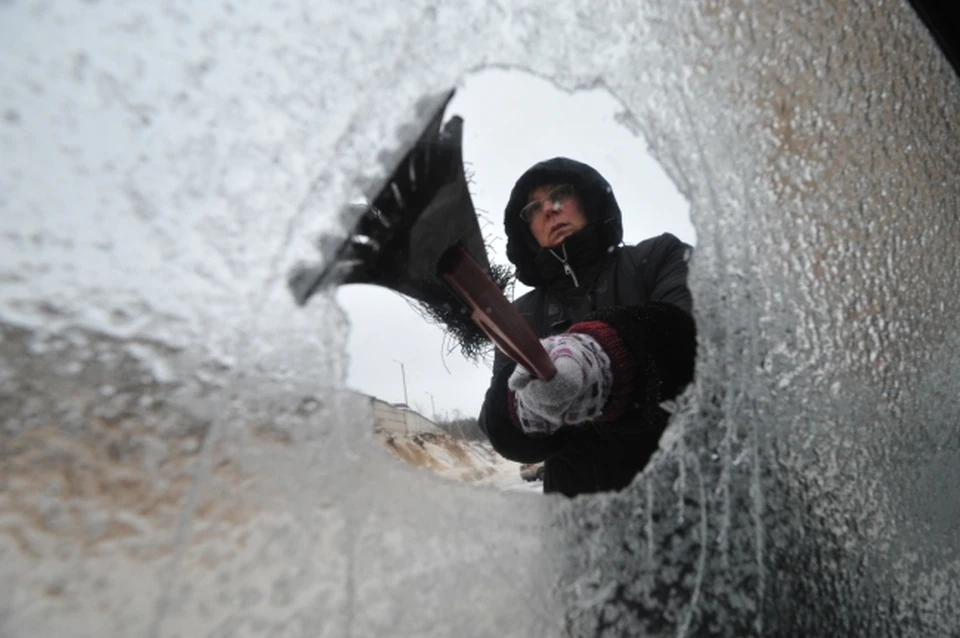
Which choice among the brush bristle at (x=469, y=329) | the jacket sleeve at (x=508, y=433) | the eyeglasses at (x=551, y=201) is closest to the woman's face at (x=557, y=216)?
the eyeglasses at (x=551, y=201)

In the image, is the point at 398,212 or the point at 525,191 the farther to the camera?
the point at 525,191

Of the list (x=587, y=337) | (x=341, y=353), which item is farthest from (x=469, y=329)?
(x=341, y=353)

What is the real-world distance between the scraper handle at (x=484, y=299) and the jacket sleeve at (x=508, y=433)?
0.88ft

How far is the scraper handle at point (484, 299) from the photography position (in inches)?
28.9

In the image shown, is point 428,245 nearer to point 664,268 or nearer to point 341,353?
point 341,353

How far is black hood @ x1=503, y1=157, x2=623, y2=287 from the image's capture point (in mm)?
1310

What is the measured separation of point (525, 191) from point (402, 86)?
104 centimetres

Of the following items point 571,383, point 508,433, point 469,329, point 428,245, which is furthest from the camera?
point 469,329

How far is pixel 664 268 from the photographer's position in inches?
46.1

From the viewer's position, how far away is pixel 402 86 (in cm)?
40

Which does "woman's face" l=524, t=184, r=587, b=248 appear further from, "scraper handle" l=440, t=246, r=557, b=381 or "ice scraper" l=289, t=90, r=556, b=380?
"scraper handle" l=440, t=246, r=557, b=381

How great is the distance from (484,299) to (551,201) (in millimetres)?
668

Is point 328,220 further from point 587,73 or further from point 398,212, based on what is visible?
point 587,73

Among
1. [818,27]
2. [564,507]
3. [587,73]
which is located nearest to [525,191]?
[818,27]
